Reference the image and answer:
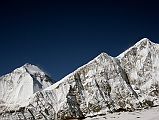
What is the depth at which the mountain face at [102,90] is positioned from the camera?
2108 inches

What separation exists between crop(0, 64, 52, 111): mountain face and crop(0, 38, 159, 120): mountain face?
16130mm

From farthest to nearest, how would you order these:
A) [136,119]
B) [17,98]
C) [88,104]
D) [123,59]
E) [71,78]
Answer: [17,98], [123,59], [71,78], [88,104], [136,119]

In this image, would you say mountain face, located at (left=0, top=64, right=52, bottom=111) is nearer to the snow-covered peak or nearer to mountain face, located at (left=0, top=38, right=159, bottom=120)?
the snow-covered peak

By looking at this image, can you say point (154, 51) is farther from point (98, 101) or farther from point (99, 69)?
point (98, 101)

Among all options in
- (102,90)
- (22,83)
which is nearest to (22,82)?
(22,83)

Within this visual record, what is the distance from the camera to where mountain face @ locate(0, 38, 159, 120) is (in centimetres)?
5353

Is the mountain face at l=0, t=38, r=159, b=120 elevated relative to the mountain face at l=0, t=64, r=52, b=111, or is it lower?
lower

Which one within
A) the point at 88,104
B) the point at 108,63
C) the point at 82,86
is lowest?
the point at 88,104

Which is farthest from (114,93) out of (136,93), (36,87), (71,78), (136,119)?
(136,119)

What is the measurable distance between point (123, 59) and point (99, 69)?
633 cm

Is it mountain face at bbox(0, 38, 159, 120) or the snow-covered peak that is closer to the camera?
mountain face at bbox(0, 38, 159, 120)

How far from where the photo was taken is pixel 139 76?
6059 centimetres

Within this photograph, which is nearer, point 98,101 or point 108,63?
point 98,101

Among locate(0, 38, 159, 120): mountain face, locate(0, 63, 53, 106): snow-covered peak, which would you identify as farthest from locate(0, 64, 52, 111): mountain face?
locate(0, 38, 159, 120): mountain face
